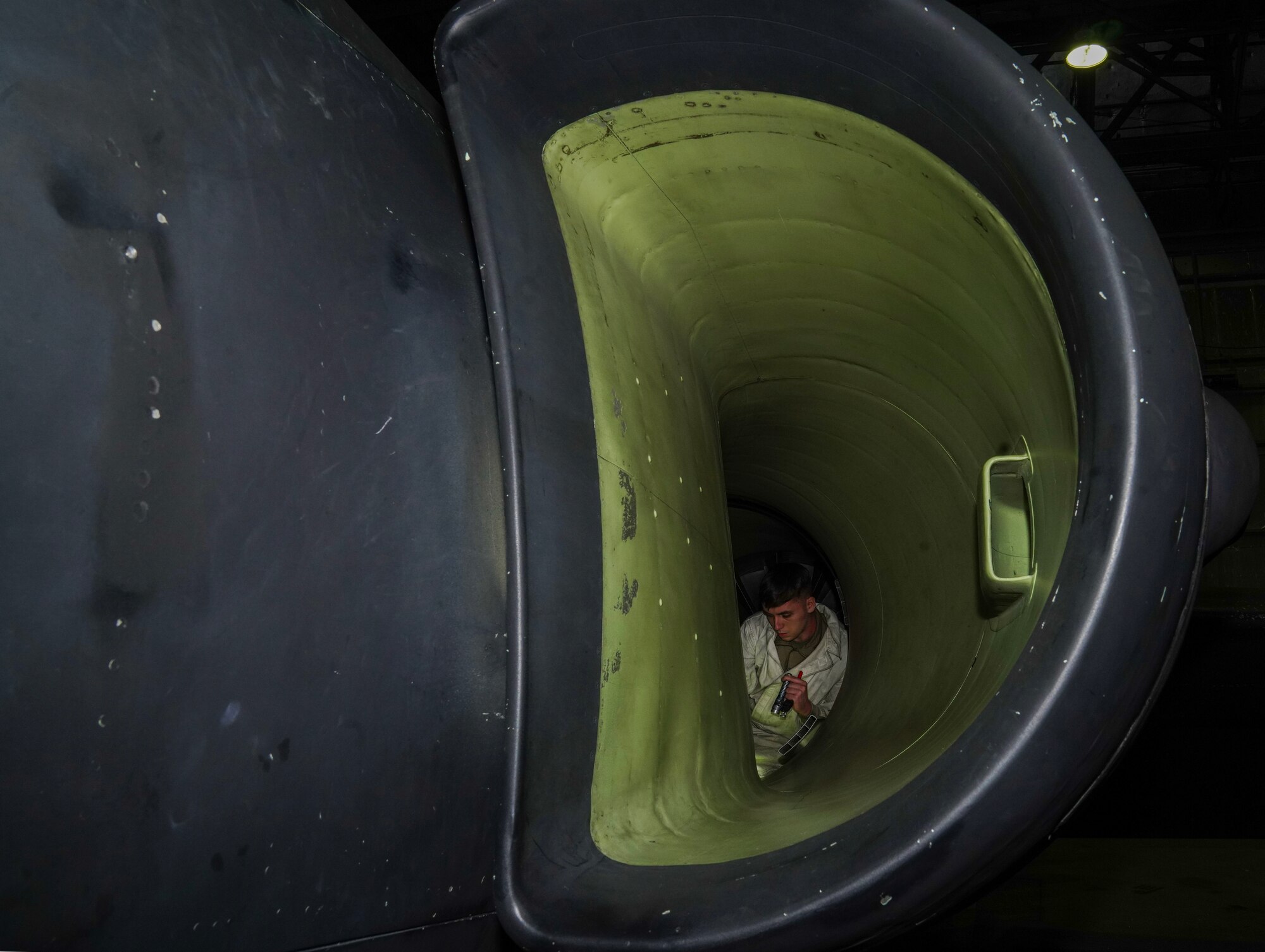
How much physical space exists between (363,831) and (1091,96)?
6934 mm

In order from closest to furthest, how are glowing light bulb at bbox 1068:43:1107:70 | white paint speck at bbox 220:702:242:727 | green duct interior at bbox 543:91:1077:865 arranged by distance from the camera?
white paint speck at bbox 220:702:242:727 → green duct interior at bbox 543:91:1077:865 → glowing light bulb at bbox 1068:43:1107:70

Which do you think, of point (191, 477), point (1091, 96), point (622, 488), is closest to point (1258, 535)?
point (1091, 96)

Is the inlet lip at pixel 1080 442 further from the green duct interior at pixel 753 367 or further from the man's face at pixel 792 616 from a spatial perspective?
the man's face at pixel 792 616

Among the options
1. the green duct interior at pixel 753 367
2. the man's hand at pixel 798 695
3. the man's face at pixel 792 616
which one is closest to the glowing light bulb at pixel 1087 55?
the man's face at pixel 792 616

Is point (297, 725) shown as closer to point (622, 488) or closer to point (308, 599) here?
point (308, 599)

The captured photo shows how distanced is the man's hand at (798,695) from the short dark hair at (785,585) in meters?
0.20

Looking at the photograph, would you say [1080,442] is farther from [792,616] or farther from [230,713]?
[792,616]

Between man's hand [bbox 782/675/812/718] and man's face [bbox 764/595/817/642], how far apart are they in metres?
0.11

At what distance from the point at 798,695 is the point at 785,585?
284 mm

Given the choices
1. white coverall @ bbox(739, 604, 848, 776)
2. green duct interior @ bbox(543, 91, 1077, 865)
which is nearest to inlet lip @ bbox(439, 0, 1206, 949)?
green duct interior @ bbox(543, 91, 1077, 865)

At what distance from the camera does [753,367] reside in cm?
168

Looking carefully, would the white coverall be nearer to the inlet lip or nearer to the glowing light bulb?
the inlet lip

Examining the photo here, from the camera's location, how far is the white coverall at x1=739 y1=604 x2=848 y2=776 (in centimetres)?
249

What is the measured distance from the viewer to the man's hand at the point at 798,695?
2.52 m
